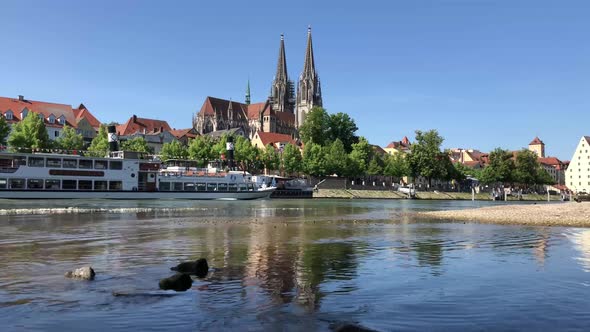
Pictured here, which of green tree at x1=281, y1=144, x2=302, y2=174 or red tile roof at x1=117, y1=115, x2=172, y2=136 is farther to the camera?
red tile roof at x1=117, y1=115, x2=172, y2=136

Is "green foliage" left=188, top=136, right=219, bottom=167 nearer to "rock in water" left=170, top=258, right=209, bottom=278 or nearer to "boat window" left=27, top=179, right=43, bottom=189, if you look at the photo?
"boat window" left=27, top=179, right=43, bottom=189

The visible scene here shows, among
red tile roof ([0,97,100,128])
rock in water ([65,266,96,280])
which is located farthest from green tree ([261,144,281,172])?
rock in water ([65,266,96,280])

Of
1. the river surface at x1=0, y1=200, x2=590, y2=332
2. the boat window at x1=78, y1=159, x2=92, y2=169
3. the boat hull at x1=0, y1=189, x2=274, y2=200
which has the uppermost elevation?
the boat window at x1=78, y1=159, x2=92, y2=169

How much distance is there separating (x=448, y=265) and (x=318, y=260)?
4693mm

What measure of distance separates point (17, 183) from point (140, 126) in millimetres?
94629

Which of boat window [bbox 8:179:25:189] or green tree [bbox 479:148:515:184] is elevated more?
green tree [bbox 479:148:515:184]

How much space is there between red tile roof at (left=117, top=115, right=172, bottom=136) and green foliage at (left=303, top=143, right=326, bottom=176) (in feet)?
164

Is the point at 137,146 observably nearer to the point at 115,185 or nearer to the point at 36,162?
the point at 115,185

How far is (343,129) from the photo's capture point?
16562 cm

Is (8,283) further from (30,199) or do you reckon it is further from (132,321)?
(30,199)

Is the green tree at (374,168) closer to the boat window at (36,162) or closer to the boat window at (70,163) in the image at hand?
the boat window at (70,163)

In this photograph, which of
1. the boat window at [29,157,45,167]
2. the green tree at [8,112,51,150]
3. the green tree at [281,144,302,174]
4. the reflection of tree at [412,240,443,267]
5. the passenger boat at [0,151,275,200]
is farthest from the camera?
the green tree at [281,144,302,174]

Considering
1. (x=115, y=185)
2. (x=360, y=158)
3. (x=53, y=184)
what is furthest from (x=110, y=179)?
(x=360, y=158)

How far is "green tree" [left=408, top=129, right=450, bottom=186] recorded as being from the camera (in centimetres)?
14412
